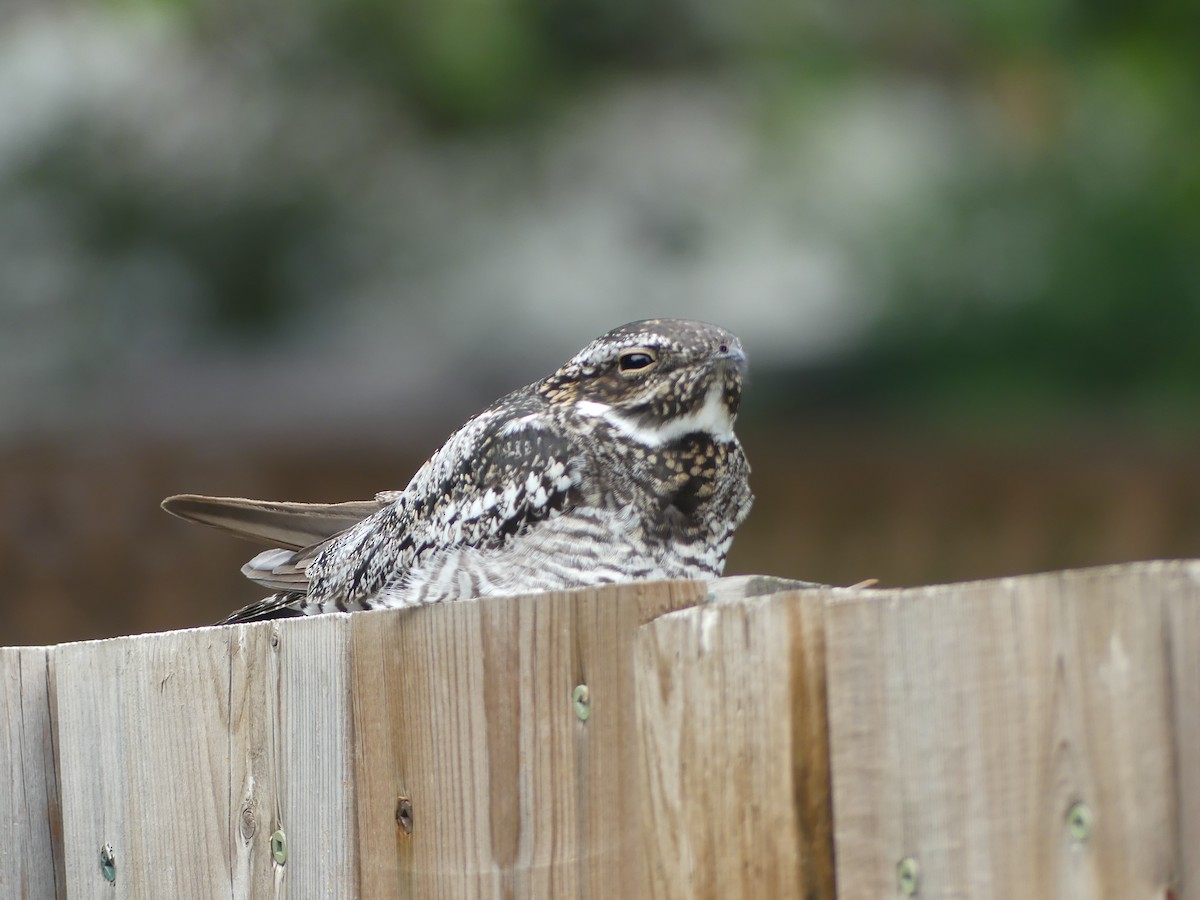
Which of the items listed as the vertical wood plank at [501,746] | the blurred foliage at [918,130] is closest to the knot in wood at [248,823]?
the vertical wood plank at [501,746]

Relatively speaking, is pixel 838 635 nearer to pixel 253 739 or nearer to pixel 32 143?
pixel 253 739

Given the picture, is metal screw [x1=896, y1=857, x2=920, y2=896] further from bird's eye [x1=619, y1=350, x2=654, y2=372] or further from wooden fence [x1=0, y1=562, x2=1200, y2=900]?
bird's eye [x1=619, y1=350, x2=654, y2=372]

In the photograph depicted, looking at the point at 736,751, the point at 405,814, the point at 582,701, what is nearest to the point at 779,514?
the point at 405,814

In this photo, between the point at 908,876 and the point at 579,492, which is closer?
the point at 908,876

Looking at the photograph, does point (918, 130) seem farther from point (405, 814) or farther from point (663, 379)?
point (405, 814)

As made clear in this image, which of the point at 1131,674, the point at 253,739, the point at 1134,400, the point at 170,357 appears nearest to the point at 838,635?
the point at 1131,674

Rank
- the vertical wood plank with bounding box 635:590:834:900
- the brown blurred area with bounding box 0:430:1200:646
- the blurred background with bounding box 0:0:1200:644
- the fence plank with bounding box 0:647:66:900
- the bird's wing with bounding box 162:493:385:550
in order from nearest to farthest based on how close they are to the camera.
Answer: the vertical wood plank with bounding box 635:590:834:900 < the fence plank with bounding box 0:647:66:900 < the bird's wing with bounding box 162:493:385:550 < the brown blurred area with bounding box 0:430:1200:646 < the blurred background with bounding box 0:0:1200:644

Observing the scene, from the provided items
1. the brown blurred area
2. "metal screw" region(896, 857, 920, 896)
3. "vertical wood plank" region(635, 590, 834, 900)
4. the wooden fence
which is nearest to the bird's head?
the wooden fence
